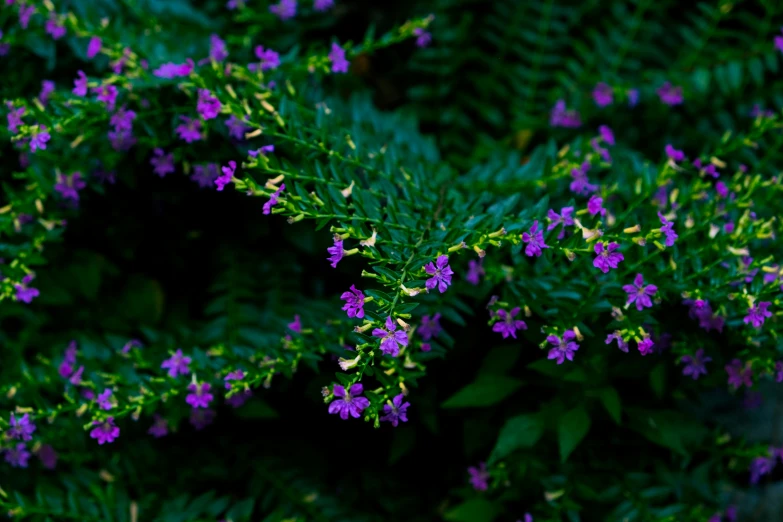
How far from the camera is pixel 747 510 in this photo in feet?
9.76

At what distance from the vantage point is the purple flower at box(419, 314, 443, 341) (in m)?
2.34

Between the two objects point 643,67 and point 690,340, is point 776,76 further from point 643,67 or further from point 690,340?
point 690,340

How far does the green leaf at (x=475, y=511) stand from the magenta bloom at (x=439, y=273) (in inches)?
41.0

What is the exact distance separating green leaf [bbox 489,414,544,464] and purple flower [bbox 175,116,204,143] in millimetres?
1384

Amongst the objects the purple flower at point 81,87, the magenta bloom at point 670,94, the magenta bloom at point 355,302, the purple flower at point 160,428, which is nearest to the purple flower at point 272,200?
the magenta bloom at point 355,302

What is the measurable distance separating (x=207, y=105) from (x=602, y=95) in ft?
5.66

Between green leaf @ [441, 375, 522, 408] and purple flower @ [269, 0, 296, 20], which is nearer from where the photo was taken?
green leaf @ [441, 375, 522, 408]

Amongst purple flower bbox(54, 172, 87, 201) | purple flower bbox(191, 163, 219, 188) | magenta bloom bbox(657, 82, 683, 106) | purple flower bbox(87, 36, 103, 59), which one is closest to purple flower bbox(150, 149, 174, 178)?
purple flower bbox(191, 163, 219, 188)

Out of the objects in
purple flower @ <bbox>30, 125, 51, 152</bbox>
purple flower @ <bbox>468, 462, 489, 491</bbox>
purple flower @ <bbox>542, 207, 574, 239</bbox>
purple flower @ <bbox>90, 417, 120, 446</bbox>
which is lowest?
purple flower @ <bbox>468, 462, 489, 491</bbox>

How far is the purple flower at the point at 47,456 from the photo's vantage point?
8.52 ft

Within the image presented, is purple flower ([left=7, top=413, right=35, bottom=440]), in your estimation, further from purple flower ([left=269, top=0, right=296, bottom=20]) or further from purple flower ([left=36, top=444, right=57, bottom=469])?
purple flower ([left=269, top=0, right=296, bottom=20])

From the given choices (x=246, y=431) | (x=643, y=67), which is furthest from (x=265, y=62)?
(x=643, y=67)

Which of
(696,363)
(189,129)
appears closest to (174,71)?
(189,129)

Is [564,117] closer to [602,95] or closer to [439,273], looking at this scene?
[602,95]
